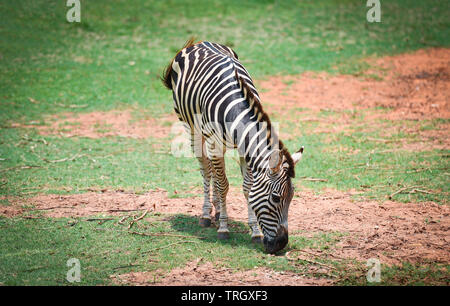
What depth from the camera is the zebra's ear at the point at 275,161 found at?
18.3 ft

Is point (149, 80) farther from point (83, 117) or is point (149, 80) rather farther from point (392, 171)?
point (392, 171)

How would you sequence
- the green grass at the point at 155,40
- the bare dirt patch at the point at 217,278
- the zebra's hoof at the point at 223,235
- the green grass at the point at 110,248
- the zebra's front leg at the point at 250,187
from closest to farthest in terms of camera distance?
the bare dirt patch at the point at 217,278, the green grass at the point at 110,248, the zebra's front leg at the point at 250,187, the zebra's hoof at the point at 223,235, the green grass at the point at 155,40

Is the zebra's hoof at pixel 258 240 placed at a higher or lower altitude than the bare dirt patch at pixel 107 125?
lower

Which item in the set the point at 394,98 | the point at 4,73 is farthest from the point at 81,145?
the point at 394,98

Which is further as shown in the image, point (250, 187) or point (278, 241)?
point (250, 187)

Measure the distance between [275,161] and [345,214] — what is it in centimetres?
214

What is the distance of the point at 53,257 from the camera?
6.14 metres

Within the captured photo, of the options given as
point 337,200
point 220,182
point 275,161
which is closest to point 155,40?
point 337,200

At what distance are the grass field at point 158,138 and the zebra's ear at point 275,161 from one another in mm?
1112

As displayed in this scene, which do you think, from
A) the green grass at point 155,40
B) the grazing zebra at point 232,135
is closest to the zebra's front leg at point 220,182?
the grazing zebra at point 232,135

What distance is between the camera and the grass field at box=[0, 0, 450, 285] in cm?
619

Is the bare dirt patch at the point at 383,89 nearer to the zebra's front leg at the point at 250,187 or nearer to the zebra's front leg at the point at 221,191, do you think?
the zebra's front leg at the point at 221,191

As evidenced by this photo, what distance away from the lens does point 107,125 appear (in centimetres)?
1184

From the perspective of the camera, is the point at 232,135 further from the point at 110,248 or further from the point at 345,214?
the point at 345,214
